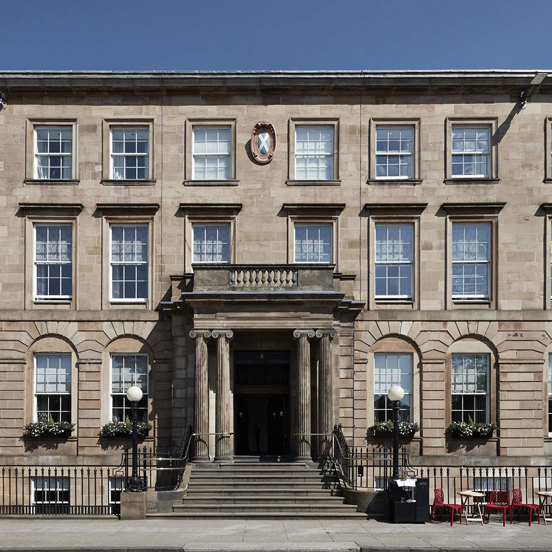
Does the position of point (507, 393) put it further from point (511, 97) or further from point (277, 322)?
point (511, 97)

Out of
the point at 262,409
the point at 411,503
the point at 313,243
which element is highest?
the point at 313,243

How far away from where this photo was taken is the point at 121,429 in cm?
2530

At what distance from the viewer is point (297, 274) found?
24.3 m

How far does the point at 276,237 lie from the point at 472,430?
933 centimetres

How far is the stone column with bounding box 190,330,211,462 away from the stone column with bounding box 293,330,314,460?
2.86 meters

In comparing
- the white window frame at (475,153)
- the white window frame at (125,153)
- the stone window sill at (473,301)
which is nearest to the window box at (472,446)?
the stone window sill at (473,301)

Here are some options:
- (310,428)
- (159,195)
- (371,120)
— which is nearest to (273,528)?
(310,428)

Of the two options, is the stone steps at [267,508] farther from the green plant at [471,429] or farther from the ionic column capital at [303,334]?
the green plant at [471,429]

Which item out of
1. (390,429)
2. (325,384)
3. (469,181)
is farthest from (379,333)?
(469,181)

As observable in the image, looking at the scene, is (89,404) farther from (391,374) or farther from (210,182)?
(391,374)

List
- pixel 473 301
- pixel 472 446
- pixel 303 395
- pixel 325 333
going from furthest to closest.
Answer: pixel 473 301 → pixel 472 446 → pixel 325 333 → pixel 303 395

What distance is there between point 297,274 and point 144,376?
6.57 m

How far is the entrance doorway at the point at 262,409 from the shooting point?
26.1m

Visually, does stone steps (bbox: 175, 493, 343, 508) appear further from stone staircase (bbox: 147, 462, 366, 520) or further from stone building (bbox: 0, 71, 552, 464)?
stone building (bbox: 0, 71, 552, 464)
